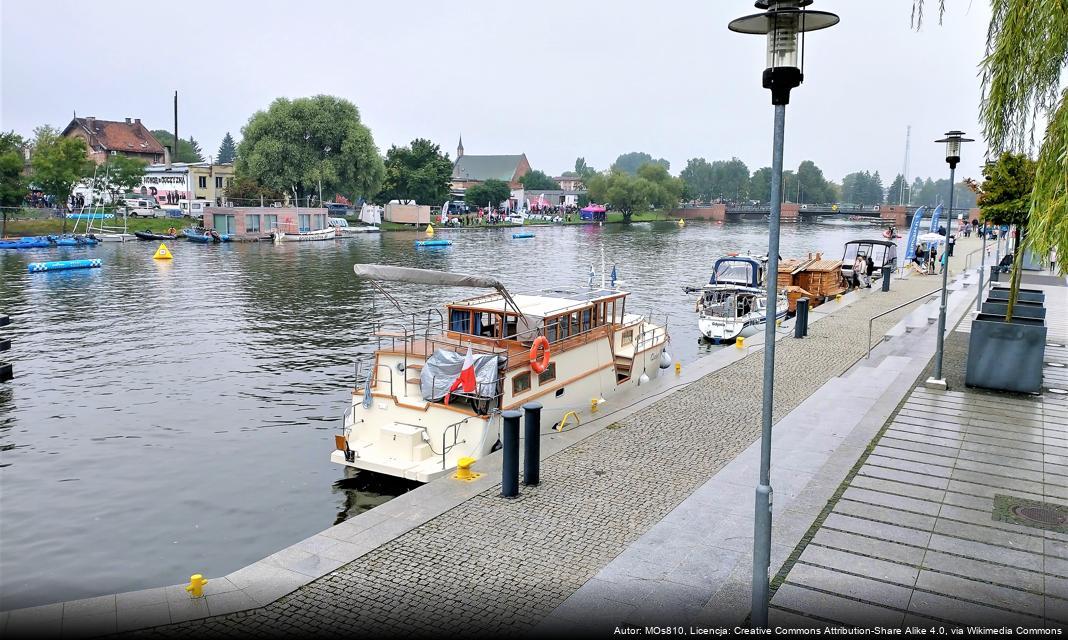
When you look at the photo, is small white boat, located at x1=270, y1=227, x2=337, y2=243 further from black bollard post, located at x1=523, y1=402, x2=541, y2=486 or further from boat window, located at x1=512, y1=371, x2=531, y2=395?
black bollard post, located at x1=523, y1=402, x2=541, y2=486

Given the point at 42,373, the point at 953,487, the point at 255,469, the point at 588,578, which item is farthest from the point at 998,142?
the point at 42,373

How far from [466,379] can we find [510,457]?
417 centimetres

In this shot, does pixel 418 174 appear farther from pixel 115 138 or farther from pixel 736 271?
pixel 736 271

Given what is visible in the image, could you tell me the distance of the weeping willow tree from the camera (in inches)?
394

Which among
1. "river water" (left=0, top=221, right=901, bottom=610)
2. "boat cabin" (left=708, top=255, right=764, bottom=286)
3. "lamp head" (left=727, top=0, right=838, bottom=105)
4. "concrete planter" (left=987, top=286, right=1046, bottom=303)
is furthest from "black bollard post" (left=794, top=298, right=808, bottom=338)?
"lamp head" (left=727, top=0, right=838, bottom=105)

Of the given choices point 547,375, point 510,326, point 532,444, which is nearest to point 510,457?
point 532,444

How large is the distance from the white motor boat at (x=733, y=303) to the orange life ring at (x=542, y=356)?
16.2 m

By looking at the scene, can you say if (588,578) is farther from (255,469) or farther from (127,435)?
(127,435)

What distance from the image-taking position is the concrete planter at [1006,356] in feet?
58.1

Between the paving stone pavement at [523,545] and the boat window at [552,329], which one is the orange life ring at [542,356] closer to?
the boat window at [552,329]

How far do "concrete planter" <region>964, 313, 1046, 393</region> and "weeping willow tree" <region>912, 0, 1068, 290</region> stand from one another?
14.3 ft

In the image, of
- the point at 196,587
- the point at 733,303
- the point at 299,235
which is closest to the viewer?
the point at 196,587

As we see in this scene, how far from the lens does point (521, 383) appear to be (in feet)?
58.2

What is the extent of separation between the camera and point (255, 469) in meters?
18.4
